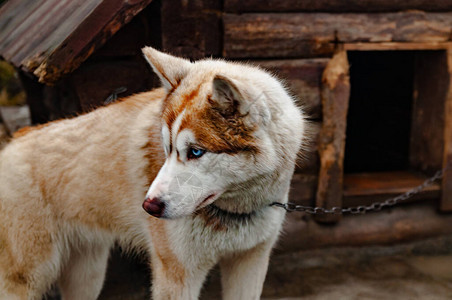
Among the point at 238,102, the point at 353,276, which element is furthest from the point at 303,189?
the point at 238,102

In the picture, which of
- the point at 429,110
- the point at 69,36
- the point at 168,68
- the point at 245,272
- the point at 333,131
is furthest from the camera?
the point at 429,110

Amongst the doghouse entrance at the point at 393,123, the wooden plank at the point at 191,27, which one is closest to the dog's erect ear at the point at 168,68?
the wooden plank at the point at 191,27

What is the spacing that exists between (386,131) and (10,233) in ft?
18.3

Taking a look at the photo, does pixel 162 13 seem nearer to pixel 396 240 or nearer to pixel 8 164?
pixel 8 164

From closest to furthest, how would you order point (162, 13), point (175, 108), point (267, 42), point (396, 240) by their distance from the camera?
1. point (175, 108)
2. point (162, 13)
3. point (267, 42)
4. point (396, 240)

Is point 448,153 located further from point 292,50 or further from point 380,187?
point 292,50

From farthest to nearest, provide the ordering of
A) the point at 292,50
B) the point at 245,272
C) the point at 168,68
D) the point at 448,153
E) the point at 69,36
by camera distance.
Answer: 1. the point at 448,153
2. the point at 292,50
3. the point at 69,36
4. the point at 245,272
5. the point at 168,68

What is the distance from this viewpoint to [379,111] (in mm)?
7418

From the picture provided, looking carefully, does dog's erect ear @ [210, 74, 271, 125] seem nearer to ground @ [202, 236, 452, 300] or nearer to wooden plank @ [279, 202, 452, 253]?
ground @ [202, 236, 452, 300]

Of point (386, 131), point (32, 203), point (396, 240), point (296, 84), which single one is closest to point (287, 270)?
point (396, 240)

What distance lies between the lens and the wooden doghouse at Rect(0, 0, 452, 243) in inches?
136

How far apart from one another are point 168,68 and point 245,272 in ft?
4.38

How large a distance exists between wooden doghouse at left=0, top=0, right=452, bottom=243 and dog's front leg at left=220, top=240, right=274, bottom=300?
5.36 feet

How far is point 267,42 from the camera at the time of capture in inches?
163
